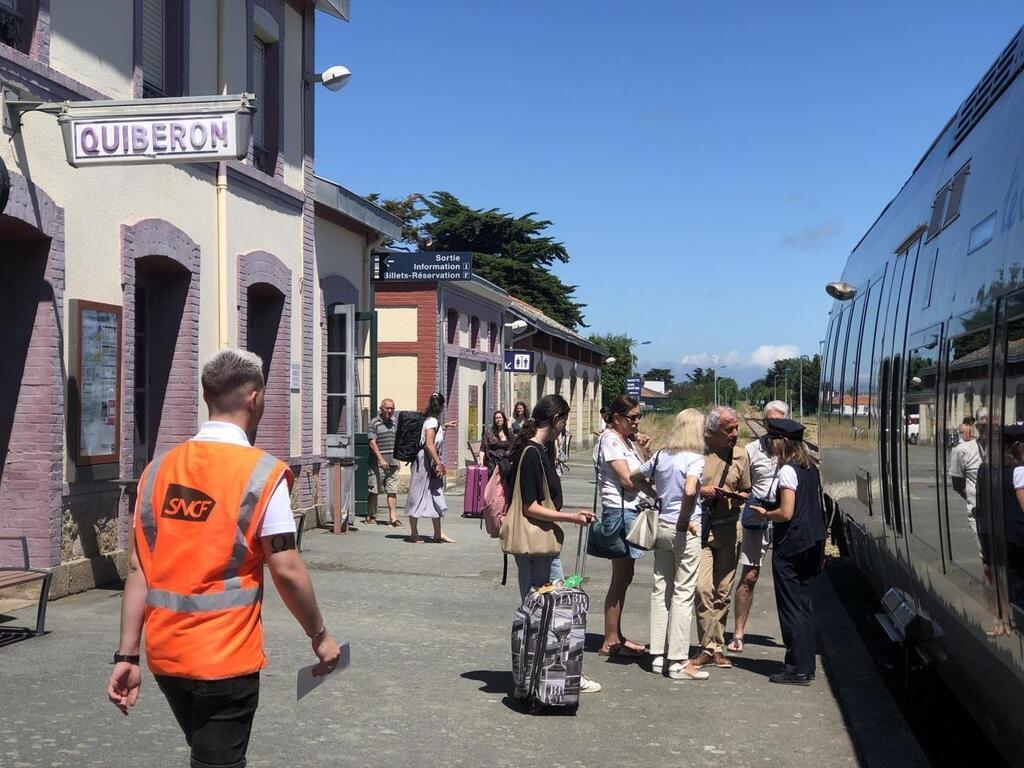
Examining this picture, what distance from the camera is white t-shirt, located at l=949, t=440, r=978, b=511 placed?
5.05 m

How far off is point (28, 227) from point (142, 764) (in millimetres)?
Answer: 4954

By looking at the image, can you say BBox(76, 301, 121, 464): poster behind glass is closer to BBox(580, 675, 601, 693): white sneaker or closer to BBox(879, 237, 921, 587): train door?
BBox(580, 675, 601, 693): white sneaker

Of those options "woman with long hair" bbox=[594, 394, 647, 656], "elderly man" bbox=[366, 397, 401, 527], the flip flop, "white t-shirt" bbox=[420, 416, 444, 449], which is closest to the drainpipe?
"white t-shirt" bbox=[420, 416, 444, 449]

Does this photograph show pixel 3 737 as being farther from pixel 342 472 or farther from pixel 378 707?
pixel 342 472

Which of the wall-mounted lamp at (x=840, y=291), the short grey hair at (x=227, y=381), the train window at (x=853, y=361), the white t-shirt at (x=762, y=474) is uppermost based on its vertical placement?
the wall-mounted lamp at (x=840, y=291)

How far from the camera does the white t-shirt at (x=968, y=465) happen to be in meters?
5.05

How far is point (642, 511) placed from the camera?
7629 mm

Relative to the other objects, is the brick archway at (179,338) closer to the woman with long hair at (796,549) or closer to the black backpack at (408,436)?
the black backpack at (408,436)

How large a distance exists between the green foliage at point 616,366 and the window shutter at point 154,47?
5425 cm

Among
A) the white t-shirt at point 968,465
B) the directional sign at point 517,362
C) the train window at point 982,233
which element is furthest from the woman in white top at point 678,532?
the directional sign at point 517,362

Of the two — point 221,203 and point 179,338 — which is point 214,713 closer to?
point 179,338

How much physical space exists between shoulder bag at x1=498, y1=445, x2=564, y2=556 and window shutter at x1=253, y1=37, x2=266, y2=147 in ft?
27.1

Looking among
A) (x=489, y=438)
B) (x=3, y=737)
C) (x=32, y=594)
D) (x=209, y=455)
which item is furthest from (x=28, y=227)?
(x=489, y=438)

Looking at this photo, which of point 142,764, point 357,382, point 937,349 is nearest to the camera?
point 142,764
